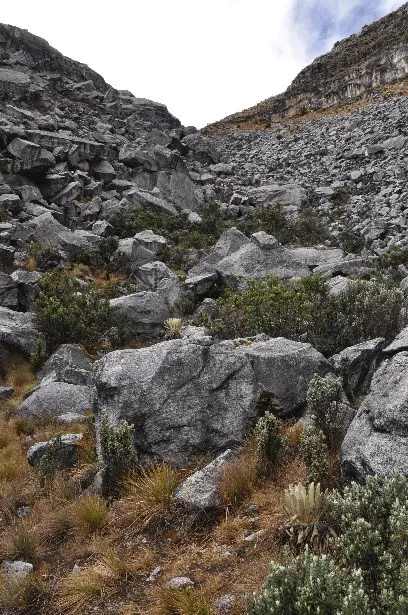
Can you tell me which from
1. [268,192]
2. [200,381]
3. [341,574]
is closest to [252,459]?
[200,381]

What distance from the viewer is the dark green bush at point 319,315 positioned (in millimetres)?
8977

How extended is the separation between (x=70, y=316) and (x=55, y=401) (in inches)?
149

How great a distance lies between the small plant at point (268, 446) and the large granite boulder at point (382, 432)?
0.97m

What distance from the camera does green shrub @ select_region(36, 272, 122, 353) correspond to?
12.5 metres

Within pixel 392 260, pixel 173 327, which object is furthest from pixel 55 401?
pixel 392 260

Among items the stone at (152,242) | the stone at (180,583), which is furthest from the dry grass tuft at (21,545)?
the stone at (152,242)

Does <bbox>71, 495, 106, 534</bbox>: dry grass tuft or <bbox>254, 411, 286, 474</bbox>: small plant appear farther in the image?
<bbox>254, 411, 286, 474</bbox>: small plant

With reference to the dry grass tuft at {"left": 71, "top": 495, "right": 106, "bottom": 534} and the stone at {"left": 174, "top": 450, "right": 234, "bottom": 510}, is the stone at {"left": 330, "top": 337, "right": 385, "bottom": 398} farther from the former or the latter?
the dry grass tuft at {"left": 71, "top": 495, "right": 106, "bottom": 534}

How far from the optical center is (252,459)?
19.6 ft

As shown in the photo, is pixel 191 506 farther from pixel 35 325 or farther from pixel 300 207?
pixel 300 207

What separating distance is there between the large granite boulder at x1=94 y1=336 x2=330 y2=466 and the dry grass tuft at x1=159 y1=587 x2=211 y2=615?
2120 mm

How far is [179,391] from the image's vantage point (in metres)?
6.91

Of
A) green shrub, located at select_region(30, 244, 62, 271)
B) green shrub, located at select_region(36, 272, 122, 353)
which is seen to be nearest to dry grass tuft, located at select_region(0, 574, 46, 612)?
green shrub, located at select_region(36, 272, 122, 353)

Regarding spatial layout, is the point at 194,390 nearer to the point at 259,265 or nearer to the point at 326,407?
the point at 326,407
